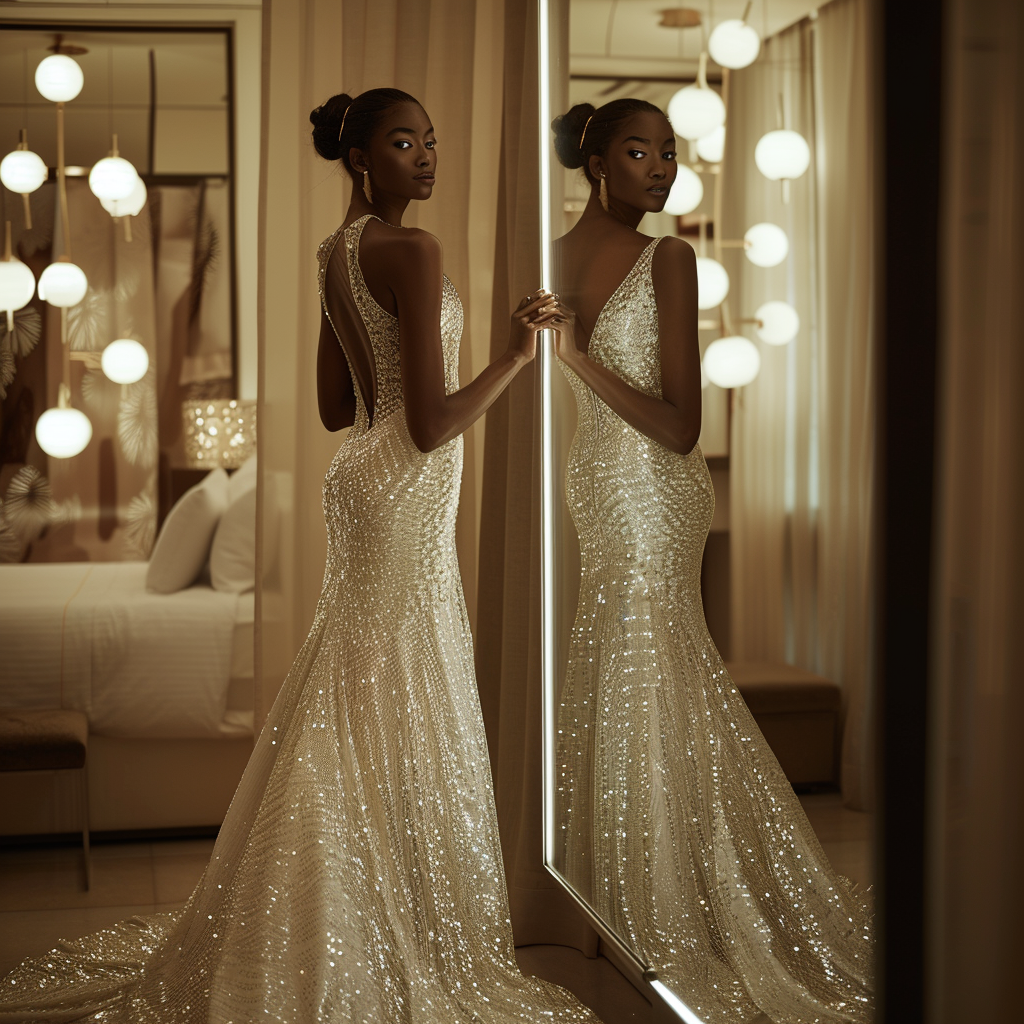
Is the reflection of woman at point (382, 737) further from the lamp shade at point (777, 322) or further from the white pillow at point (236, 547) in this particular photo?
the white pillow at point (236, 547)

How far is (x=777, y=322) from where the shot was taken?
4.68 feet

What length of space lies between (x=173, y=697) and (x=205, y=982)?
1.41m

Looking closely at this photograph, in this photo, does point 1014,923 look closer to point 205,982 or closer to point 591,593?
point 591,593

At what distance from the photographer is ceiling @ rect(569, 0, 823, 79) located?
1487 mm

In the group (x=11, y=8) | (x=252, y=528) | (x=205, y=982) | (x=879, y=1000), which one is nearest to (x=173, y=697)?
(x=252, y=528)

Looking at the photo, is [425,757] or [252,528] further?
[252,528]

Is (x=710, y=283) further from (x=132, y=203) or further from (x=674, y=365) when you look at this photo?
(x=132, y=203)

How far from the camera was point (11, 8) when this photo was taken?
4711 mm

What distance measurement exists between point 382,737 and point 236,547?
5.84ft

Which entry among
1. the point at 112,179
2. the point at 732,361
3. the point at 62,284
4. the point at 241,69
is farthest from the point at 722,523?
the point at 241,69

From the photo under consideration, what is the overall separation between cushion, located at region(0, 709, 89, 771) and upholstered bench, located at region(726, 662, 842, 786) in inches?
82.2

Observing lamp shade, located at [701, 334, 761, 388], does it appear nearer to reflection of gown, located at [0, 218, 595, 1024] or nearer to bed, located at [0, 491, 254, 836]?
reflection of gown, located at [0, 218, 595, 1024]

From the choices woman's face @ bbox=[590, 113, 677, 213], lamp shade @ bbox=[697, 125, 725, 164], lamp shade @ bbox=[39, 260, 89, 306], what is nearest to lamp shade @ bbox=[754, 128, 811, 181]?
lamp shade @ bbox=[697, 125, 725, 164]

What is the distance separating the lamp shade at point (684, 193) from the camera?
5.67 ft
